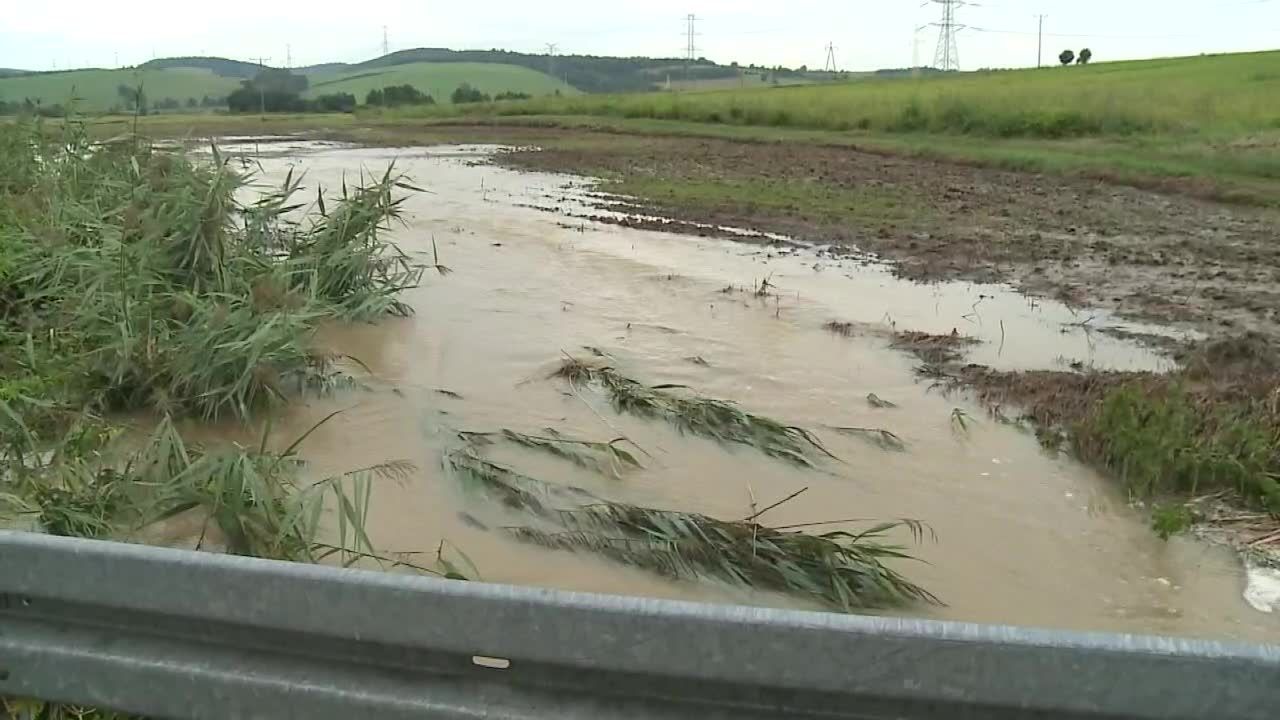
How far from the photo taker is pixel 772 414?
5.90 metres

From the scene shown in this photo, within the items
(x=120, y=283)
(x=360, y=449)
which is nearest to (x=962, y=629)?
(x=360, y=449)

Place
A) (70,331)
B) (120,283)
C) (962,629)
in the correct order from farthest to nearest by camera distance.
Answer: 1. (70,331)
2. (120,283)
3. (962,629)

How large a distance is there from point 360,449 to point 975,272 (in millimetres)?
6436

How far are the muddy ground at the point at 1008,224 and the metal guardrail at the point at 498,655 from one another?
6527mm

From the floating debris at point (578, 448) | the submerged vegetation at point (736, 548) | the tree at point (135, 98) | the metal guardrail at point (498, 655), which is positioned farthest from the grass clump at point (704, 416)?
the tree at point (135, 98)

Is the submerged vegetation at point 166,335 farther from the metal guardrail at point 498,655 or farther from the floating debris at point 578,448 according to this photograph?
the metal guardrail at point 498,655

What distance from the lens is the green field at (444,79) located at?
71.1m

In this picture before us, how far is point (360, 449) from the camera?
5461mm

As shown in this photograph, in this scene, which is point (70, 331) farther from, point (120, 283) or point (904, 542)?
point (904, 542)

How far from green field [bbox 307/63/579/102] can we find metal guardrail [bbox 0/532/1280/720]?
65168mm

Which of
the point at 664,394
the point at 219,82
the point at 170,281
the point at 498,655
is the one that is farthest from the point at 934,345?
the point at 219,82

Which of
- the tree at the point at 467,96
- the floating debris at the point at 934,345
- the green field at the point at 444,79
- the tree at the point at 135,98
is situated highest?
the green field at the point at 444,79

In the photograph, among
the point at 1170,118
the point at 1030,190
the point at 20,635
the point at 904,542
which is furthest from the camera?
the point at 1170,118

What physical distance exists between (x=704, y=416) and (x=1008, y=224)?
802 cm
